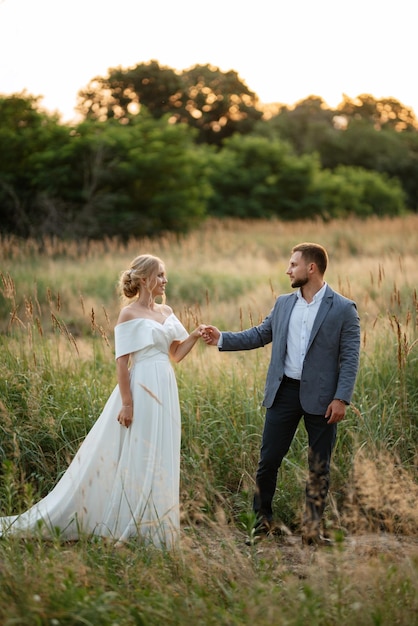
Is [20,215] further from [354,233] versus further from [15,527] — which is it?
[15,527]

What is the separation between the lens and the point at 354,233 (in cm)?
1844

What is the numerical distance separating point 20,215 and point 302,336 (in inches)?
596

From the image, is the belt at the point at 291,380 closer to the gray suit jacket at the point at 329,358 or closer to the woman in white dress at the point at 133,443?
the gray suit jacket at the point at 329,358

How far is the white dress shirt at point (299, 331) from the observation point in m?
4.52

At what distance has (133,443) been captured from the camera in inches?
178

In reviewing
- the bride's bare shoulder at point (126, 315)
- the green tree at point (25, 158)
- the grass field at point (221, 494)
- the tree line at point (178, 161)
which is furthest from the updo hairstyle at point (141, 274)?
the green tree at point (25, 158)

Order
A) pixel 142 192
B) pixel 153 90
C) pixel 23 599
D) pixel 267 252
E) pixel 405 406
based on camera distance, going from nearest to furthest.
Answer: pixel 23 599 < pixel 405 406 < pixel 267 252 < pixel 142 192 < pixel 153 90

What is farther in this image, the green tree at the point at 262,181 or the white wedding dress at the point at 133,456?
the green tree at the point at 262,181

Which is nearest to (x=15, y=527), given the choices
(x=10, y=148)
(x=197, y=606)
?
(x=197, y=606)

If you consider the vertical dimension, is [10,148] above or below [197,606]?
above

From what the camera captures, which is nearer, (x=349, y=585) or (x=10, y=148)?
(x=349, y=585)

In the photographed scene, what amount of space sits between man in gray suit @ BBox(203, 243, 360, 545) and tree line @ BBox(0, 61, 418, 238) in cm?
1000

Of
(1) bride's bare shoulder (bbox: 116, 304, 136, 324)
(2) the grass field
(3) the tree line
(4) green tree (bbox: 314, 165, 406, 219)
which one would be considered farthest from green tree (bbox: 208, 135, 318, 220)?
(1) bride's bare shoulder (bbox: 116, 304, 136, 324)

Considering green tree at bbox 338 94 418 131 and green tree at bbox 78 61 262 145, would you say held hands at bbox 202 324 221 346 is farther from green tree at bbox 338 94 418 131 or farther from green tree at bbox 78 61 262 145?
green tree at bbox 338 94 418 131
